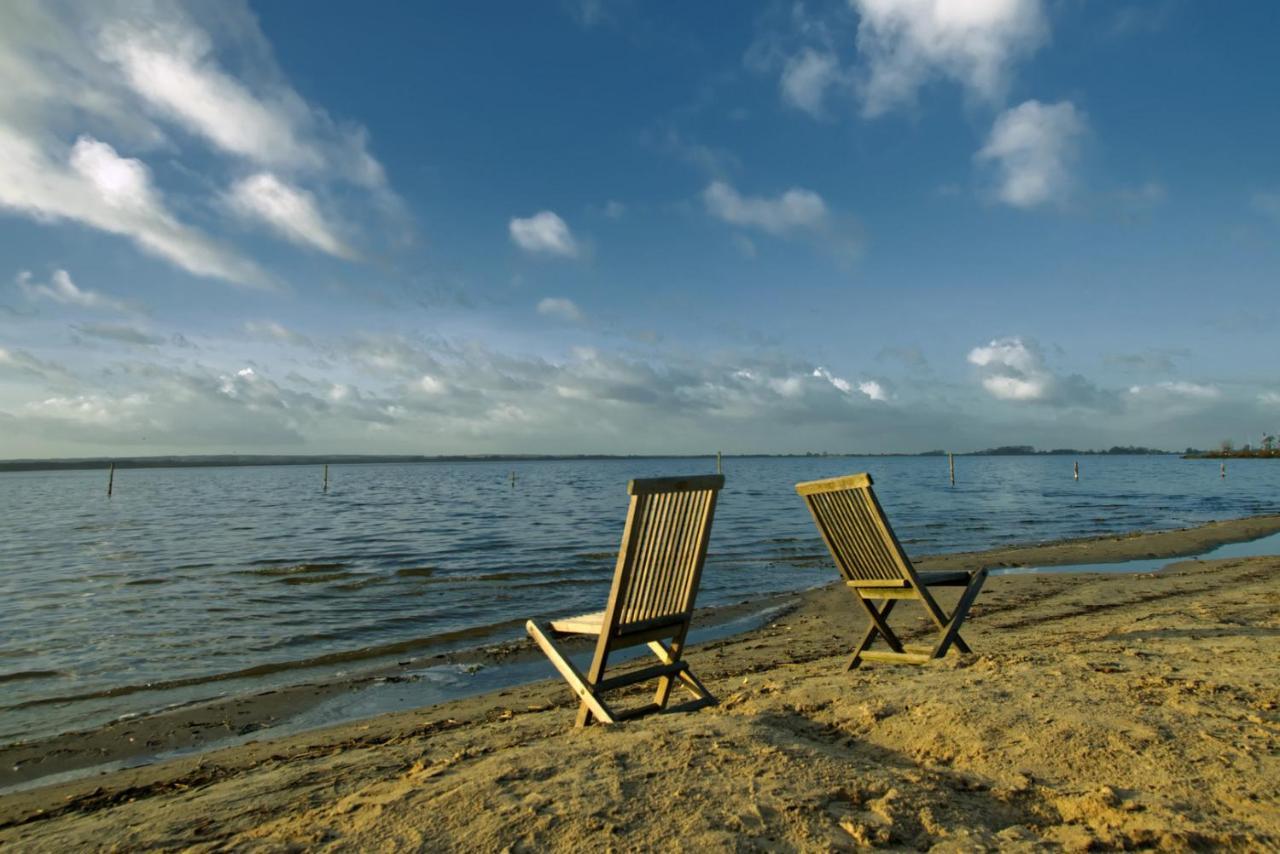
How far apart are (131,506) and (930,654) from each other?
1615 inches

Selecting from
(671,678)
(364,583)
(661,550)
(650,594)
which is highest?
(661,550)

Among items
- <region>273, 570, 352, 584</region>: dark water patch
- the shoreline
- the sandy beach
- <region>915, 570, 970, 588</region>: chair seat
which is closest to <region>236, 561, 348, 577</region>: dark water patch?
<region>273, 570, 352, 584</region>: dark water patch

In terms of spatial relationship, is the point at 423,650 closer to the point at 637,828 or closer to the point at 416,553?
the point at 637,828

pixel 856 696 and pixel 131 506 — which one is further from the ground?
pixel 856 696

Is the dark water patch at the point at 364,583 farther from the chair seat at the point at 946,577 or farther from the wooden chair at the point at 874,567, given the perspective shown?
the chair seat at the point at 946,577

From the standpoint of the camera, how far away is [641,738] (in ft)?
11.4

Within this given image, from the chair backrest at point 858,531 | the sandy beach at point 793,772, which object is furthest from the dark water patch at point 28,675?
the chair backrest at point 858,531

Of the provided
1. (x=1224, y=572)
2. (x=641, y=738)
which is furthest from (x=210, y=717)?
(x=1224, y=572)

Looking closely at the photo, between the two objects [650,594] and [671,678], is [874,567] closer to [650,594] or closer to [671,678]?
[671,678]

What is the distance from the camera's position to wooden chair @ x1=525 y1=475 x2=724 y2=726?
3979mm

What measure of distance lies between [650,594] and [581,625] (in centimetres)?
46

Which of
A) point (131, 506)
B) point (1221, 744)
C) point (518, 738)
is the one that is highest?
point (1221, 744)

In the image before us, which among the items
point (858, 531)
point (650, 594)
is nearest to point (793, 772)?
point (650, 594)

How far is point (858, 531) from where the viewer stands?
17.7 feet
